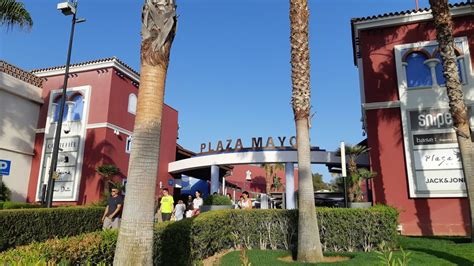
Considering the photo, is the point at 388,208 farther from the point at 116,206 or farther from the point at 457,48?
the point at 457,48

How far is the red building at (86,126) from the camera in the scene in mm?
18172

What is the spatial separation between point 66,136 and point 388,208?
16548 millimetres

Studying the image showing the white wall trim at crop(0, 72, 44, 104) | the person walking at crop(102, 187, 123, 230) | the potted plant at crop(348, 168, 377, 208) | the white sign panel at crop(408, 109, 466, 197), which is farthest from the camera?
the white wall trim at crop(0, 72, 44, 104)

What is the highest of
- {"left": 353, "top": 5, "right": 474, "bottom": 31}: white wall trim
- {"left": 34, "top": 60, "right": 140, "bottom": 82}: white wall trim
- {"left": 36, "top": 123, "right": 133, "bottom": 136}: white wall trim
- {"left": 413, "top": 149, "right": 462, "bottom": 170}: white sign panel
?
{"left": 353, "top": 5, "right": 474, "bottom": 31}: white wall trim

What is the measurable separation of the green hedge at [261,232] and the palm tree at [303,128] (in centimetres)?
135

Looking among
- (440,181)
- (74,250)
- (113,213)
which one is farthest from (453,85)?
(74,250)

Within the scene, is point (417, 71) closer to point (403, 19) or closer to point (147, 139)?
point (403, 19)

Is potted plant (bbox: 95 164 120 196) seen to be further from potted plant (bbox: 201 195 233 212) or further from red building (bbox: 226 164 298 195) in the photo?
red building (bbox: 226 164 298 195)

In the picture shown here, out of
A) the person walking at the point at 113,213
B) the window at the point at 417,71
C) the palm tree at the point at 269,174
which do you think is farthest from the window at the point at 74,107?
the palm tree at the point at 269,174

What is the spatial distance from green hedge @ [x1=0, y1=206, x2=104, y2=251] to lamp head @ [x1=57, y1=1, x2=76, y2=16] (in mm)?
7902

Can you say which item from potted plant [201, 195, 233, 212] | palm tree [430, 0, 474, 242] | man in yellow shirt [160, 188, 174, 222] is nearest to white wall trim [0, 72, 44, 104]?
man in yellow shirt [160, 188, 174, 222]

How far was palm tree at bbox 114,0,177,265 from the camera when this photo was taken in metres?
4.31

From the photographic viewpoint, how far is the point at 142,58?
5105 millimetres

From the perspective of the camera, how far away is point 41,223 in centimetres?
1044
